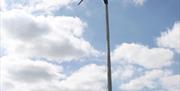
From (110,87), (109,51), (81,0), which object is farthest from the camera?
(81,0)

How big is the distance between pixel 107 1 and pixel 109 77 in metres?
20.0

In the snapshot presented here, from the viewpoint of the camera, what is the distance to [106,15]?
97.9 metres

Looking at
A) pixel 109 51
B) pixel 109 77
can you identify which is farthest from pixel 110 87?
pixel 109 51

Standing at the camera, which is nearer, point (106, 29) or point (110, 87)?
point (110, 87)

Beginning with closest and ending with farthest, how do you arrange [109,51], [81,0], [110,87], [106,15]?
[110,87]
[109,51]
[106,15]
[81,0]

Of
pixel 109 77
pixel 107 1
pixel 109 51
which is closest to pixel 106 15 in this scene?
pixel 107 1

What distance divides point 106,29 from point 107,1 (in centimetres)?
746

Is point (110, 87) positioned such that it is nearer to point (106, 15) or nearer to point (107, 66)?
point (107, 66)

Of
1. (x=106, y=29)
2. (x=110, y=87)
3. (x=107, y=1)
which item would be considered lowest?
(x=110, y=87)

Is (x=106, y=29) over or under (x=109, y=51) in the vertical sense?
over

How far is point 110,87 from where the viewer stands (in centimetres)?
8619

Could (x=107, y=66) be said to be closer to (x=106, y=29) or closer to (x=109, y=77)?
(x=109, y=77)

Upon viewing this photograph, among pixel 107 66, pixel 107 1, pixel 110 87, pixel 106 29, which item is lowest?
pixel 110 87

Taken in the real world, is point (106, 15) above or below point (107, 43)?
above
